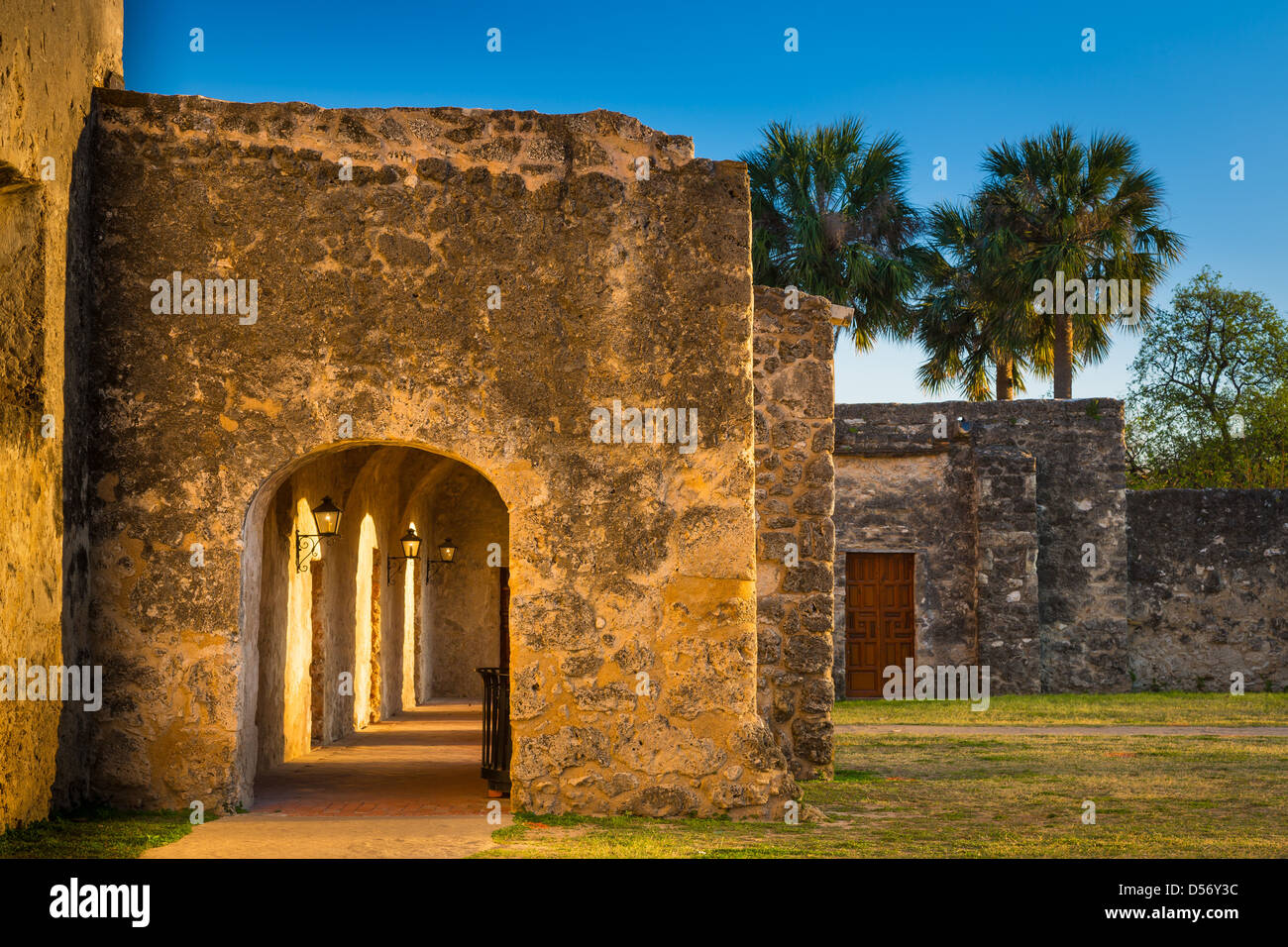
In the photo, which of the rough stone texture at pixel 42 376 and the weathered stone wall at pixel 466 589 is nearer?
the rough stone texture at pixel 42 376

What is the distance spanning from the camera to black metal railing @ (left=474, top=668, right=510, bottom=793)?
7598mm

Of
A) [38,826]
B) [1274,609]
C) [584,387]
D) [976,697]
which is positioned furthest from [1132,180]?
[38,826]

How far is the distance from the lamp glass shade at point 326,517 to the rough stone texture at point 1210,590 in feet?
39.9

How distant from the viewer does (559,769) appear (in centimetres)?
679

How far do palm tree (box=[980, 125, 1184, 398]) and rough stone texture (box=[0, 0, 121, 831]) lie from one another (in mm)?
16144

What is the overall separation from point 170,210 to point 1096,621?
1420 cm

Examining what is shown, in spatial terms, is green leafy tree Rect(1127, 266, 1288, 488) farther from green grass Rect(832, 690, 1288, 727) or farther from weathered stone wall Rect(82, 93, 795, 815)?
weathered stone wall Rect(82, 93, 795, 815)

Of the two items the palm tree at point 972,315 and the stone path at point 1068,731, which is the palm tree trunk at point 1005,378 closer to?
the palm tree at point 972,315

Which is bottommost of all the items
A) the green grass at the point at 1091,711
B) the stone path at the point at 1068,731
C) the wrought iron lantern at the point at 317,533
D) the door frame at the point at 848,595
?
the green grass at the point at 1091,711

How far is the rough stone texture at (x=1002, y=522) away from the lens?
16.8m

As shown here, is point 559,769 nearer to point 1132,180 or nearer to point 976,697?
point 976,697

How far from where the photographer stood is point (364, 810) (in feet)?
23.1

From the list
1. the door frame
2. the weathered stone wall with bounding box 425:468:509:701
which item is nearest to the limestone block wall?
the door frame

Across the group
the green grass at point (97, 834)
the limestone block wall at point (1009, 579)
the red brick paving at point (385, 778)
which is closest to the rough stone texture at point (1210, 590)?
the limestone block wall at point (1009, 579)
